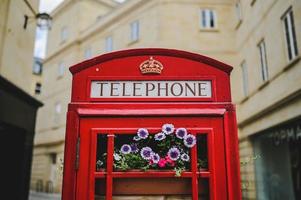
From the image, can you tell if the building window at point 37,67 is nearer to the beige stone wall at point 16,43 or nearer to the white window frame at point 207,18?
the white window frame at point 207,18

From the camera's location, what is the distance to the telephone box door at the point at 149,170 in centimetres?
241

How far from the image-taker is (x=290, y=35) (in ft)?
34.2

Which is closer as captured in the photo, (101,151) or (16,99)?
(101,151)

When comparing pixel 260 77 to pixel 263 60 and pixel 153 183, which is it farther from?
pixel 153 183

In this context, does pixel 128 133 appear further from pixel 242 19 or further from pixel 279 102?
pixel 242 19

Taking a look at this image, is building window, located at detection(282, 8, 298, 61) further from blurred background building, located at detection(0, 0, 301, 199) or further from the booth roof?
the booth roof

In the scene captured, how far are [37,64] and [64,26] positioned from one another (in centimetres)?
1377

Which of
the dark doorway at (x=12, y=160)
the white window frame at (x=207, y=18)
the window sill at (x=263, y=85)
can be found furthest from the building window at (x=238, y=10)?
the dark doorway at (x=12, y=160)

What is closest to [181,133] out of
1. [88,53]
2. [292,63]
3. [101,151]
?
[101,151]

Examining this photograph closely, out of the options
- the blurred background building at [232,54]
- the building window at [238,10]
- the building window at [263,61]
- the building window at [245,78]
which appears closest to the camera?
the blurred background building at [232,54]

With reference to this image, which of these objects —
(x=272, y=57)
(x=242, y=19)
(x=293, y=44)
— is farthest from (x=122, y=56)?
(x=242, y=19)

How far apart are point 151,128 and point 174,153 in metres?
0.24

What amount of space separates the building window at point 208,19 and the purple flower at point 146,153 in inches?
633

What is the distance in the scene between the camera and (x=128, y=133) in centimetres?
249
